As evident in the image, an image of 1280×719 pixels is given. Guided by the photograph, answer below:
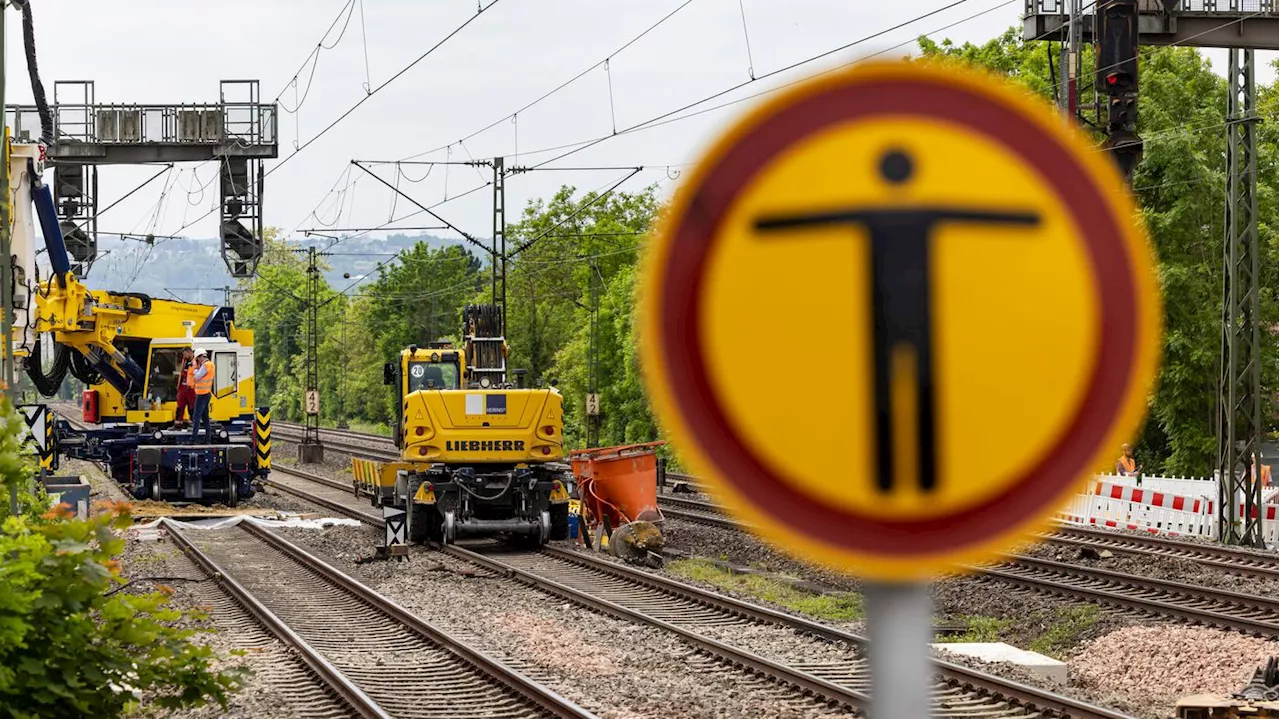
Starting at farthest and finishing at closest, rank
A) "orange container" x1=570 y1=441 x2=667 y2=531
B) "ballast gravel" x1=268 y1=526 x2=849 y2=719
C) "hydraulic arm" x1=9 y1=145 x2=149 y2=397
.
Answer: "orange container" x1=570 y1=441 x2=667 y2=531
"hydraulic arm" x1=9 y1=145 x2=149 y2=397
"ballast gravel" x1=268 y1=526 x2=849 y2=719

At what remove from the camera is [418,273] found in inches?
4225

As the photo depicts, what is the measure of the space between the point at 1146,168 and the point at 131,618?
3879 centimetres

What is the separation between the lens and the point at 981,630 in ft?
55.8

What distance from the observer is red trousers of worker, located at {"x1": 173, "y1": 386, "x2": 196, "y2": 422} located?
33.6 meters

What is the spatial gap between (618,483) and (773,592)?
181 inches

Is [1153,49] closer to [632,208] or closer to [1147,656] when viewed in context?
[1147,656]

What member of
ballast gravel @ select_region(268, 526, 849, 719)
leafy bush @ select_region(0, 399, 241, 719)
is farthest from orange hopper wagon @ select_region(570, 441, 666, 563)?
leafy bush @ select_region(0, 399, 241, 719)

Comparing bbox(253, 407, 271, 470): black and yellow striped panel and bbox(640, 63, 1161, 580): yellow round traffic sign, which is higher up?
bbox(640, 63, 1161, 580): yellow round traffic sign

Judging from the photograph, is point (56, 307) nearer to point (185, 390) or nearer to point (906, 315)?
point (185, 390)

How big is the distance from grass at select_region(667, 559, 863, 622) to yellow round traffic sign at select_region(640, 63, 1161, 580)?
15255 millimetres

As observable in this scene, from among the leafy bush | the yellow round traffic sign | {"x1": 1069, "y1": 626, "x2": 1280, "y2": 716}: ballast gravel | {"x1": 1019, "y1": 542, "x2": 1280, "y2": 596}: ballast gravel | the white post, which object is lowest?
{"x1": 1069, "y1": 626, "x2": 1280, "y2": 716}: ballast gravel

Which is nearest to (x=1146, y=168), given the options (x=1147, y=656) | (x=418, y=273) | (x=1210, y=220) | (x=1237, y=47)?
(x=1210, y=220)

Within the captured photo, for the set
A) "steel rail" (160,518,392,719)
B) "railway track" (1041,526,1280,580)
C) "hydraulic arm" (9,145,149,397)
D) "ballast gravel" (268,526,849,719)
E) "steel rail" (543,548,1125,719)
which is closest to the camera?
"steel rail" (543,548,1125,719)

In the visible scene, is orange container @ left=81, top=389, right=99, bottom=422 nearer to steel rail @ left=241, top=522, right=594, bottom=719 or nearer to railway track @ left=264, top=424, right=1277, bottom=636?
steel rail @ left=241, top=522, right=594, bottom=719
